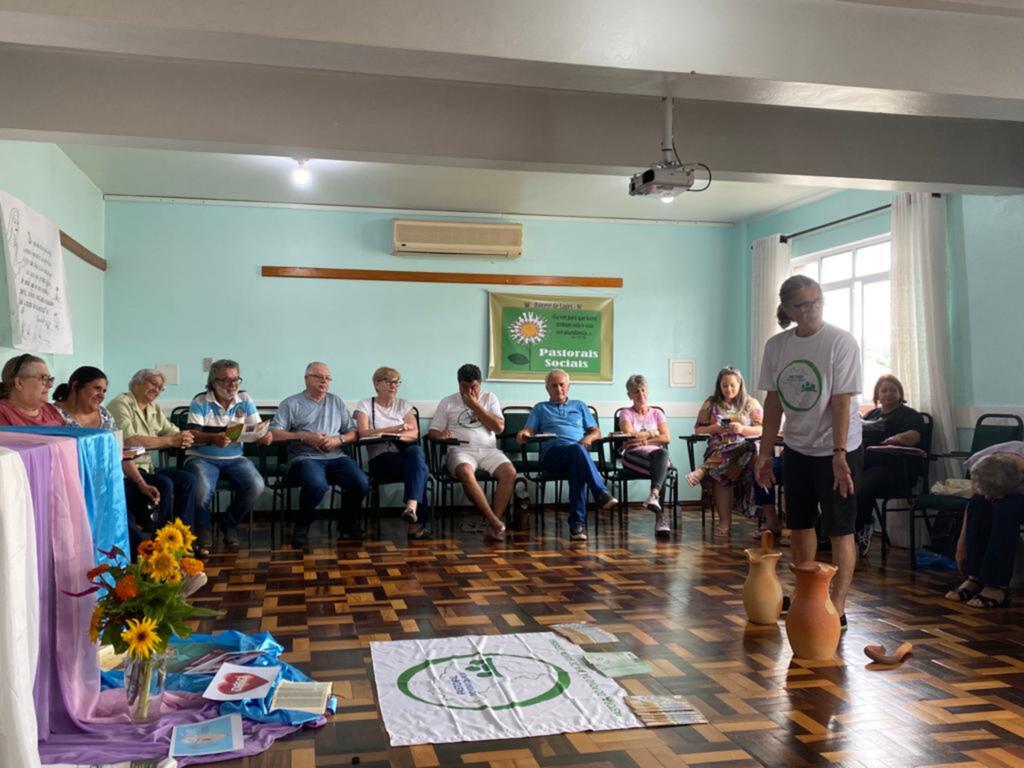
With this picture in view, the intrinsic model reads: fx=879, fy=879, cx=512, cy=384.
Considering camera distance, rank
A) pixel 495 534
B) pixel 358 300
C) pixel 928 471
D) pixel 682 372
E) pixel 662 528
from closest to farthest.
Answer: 1. pixel 928 471
2. pixel 495 534
3. pixel 662 528
4. pixel 358 300
5. pixel 682 372

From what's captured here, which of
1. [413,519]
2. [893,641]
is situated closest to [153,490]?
[413,519]

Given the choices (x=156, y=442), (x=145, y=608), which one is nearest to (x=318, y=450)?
(x=156, y=442)

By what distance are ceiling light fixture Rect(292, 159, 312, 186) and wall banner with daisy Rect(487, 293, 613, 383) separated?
6.17 feet

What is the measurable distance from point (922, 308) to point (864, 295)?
926mm

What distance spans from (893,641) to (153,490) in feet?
11.6

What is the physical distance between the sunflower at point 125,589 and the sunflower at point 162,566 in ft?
0.26

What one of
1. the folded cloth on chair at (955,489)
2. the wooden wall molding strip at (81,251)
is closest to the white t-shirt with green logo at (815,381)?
the folded cloth on chair at (955,489)

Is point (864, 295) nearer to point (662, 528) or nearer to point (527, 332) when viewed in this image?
point (662, 528)

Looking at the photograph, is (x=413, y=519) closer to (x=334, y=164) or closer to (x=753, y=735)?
(x=334, y=164)

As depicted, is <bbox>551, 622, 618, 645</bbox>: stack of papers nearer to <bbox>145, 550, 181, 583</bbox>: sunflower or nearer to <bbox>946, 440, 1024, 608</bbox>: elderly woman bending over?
<bbox>145, 550, 181, 583</bbox>: sunflower

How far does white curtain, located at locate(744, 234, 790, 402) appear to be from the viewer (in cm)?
702

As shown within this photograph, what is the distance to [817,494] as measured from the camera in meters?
3.38

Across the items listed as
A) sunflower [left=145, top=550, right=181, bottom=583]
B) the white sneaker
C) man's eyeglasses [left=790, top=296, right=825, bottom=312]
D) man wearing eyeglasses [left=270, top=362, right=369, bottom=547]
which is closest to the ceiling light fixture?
man wearing eyeglasses [left=270, top=362, right=369, bottom=547]

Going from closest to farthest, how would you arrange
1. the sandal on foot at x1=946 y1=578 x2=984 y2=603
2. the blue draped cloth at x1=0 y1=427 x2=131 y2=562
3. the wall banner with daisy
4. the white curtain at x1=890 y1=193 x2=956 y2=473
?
1. the blue draped cloth at x1=0 y1=427 x2=131 y2=562
2. the sandal on foot at x1=946 y1=578 x2=984 y2=603
3. the white curtain at x1=890 y1=193 x2=956 y2=473
4. the wall banner with daisy
